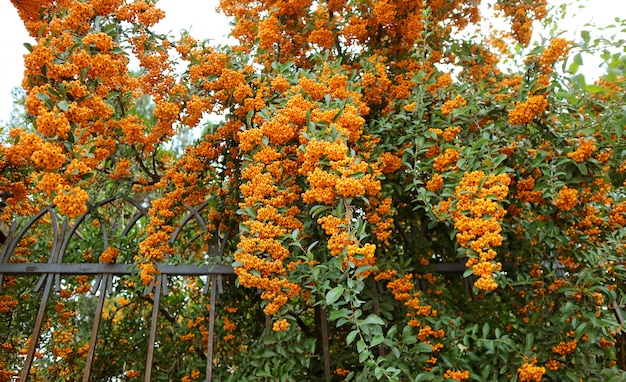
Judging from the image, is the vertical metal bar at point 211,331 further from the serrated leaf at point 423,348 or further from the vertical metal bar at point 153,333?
the serrated leaf at point 423,348

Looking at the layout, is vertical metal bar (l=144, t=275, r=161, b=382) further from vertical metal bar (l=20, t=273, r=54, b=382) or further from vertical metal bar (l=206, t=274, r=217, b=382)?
vertical metal bar (l=20, t=273, r=54, b=382)

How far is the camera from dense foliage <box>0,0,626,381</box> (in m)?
2.01

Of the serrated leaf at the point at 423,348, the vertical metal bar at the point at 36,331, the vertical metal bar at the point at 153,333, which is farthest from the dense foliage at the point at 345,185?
the vertical metal bar at the point at 36,331

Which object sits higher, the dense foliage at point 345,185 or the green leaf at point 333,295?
the dense foliage at point 345,185

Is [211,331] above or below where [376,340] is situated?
above

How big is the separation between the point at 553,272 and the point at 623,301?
36 centimetres

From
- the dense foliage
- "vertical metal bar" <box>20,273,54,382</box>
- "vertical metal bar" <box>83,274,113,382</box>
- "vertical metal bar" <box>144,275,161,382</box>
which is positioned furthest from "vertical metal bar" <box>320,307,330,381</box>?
"vertical metal bar" <box>20,273,54,382</box>

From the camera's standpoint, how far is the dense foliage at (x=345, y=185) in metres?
2.01

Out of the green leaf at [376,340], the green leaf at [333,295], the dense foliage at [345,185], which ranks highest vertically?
the dense foliage at [345,185]

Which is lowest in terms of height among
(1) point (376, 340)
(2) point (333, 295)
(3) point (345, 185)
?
(1) point (376, 340)

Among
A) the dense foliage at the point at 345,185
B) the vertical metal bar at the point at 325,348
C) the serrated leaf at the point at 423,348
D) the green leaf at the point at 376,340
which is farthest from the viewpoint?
the vertical metal bar at the point at 325,348

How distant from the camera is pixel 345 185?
1855 millimetres

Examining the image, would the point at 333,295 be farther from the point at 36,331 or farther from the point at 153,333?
the point at 36,331

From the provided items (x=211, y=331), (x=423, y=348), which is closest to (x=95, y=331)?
(x=211, y=331)
